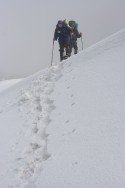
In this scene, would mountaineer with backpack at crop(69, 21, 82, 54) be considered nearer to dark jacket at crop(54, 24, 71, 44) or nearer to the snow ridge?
dark jacket at crop(54, 24, 71, 44)

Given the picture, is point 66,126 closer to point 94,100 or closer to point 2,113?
point 94,100

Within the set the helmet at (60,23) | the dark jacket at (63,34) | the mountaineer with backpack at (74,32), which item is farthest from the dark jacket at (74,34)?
the helmet at (60,23)

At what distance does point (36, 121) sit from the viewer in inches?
439

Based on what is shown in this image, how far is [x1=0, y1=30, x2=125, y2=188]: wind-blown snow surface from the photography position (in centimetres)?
783

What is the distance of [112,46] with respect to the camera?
48.5 ft

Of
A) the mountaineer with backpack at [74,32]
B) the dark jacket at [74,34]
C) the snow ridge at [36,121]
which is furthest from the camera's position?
the dark jacket at [74,34]

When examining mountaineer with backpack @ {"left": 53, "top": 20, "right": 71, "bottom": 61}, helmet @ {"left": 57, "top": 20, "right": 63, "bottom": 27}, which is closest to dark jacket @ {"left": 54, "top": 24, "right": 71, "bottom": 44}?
mountaineer with backpack @ {"left": 53, "top": 20, "right": 71, "bottom": 61}

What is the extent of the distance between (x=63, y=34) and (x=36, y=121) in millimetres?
6834

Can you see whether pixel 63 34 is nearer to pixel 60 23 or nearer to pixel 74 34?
pixel 60 23

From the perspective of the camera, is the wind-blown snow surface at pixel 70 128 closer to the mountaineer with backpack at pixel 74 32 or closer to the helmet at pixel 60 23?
the helmet at pixel 60 23

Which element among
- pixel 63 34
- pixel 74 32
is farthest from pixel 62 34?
pixel 74 32

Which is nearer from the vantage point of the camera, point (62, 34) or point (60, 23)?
point (60, 23)

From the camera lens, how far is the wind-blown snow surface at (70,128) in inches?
308

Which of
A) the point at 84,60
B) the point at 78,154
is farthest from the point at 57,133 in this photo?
the point at 84,60
